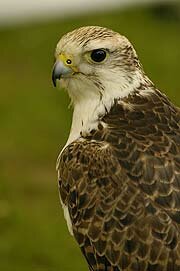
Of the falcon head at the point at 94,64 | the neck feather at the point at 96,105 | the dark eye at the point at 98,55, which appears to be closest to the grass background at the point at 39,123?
the neck feather at the point at 96,105

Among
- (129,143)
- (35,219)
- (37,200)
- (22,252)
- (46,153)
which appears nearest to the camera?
(129,143)

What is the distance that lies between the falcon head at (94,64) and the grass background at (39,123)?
2502mm

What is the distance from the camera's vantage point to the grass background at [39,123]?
31.1 feet

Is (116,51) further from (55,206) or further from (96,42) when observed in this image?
(55,206)

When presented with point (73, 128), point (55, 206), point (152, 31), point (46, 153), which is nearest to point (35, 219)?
point (55, 206)

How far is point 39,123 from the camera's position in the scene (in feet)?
44.4

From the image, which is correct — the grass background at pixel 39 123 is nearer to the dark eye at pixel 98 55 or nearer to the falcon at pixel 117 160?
the falcon at pixel 117 160

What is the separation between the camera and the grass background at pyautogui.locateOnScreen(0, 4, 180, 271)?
31.1 feet

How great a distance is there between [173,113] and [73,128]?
591mm

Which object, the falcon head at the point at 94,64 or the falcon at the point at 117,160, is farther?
the falcon head at the point at 94,64

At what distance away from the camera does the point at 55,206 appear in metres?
10.7

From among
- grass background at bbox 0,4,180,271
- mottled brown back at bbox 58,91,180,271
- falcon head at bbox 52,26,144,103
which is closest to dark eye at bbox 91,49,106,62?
falcon head at bbox 52,26,144,103

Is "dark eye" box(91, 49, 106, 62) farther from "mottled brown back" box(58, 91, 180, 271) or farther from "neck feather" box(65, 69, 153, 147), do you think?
"mottled brown back" box(58, 91, 180, 271)

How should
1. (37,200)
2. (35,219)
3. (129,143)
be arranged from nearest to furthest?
1. (129,143)
2. (35,219)
3. (37,200)
